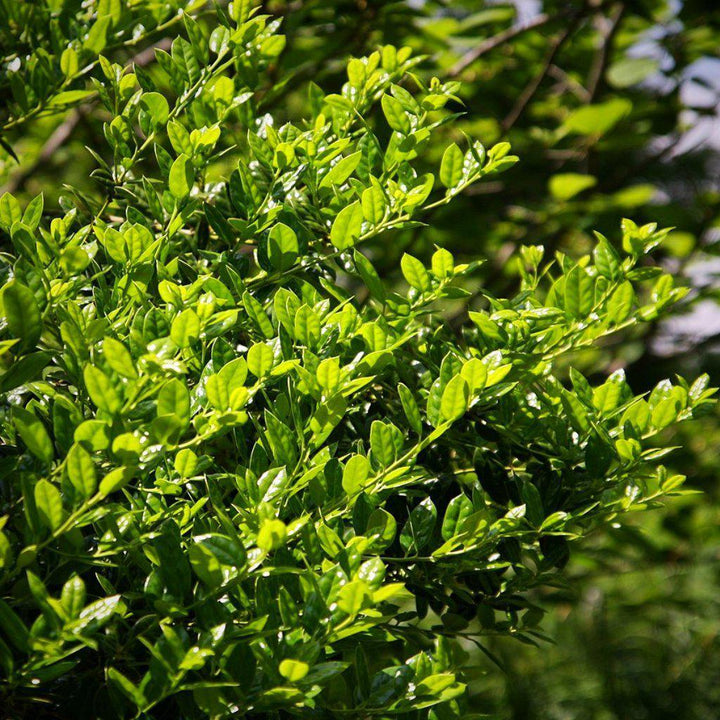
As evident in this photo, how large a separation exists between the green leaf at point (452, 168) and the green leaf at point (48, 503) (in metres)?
0.51

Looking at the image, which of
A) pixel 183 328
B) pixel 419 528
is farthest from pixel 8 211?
pixel 419 528

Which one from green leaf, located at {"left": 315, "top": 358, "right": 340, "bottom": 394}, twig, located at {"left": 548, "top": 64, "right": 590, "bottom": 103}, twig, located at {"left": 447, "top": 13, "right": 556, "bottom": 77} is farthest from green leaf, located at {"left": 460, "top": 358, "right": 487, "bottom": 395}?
twig, located at {"left": 548, "top": 64, "right": 590, "bottom": 103}

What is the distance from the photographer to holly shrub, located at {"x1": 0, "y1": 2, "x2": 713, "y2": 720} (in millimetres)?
590

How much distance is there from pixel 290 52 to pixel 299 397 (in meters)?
1.43

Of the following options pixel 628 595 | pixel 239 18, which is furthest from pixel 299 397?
pixel 628 595

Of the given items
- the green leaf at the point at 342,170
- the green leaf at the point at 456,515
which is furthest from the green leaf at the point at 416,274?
the green leaf at the point at 456,515

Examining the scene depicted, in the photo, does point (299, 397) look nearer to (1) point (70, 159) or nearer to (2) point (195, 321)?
(2) point (195, 321)

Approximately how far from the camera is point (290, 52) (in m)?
1.89

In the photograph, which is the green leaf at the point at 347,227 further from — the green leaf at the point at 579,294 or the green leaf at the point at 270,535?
the green leaf at the point at 270,535

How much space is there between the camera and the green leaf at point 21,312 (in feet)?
1.93

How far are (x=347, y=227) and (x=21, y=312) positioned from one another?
320mm

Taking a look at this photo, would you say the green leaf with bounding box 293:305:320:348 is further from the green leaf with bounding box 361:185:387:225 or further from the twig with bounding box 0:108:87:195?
the twig with bounding box 0:108:87:195

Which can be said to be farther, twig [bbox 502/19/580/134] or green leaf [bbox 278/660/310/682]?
twig [bbox 502/19/580/134]

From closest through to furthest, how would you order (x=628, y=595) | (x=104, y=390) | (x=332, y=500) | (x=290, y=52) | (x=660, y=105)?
(x=104, y=390), (x=332, y=500), (x=290, y=52), (x=660, y=105), (x=628, y=595)
